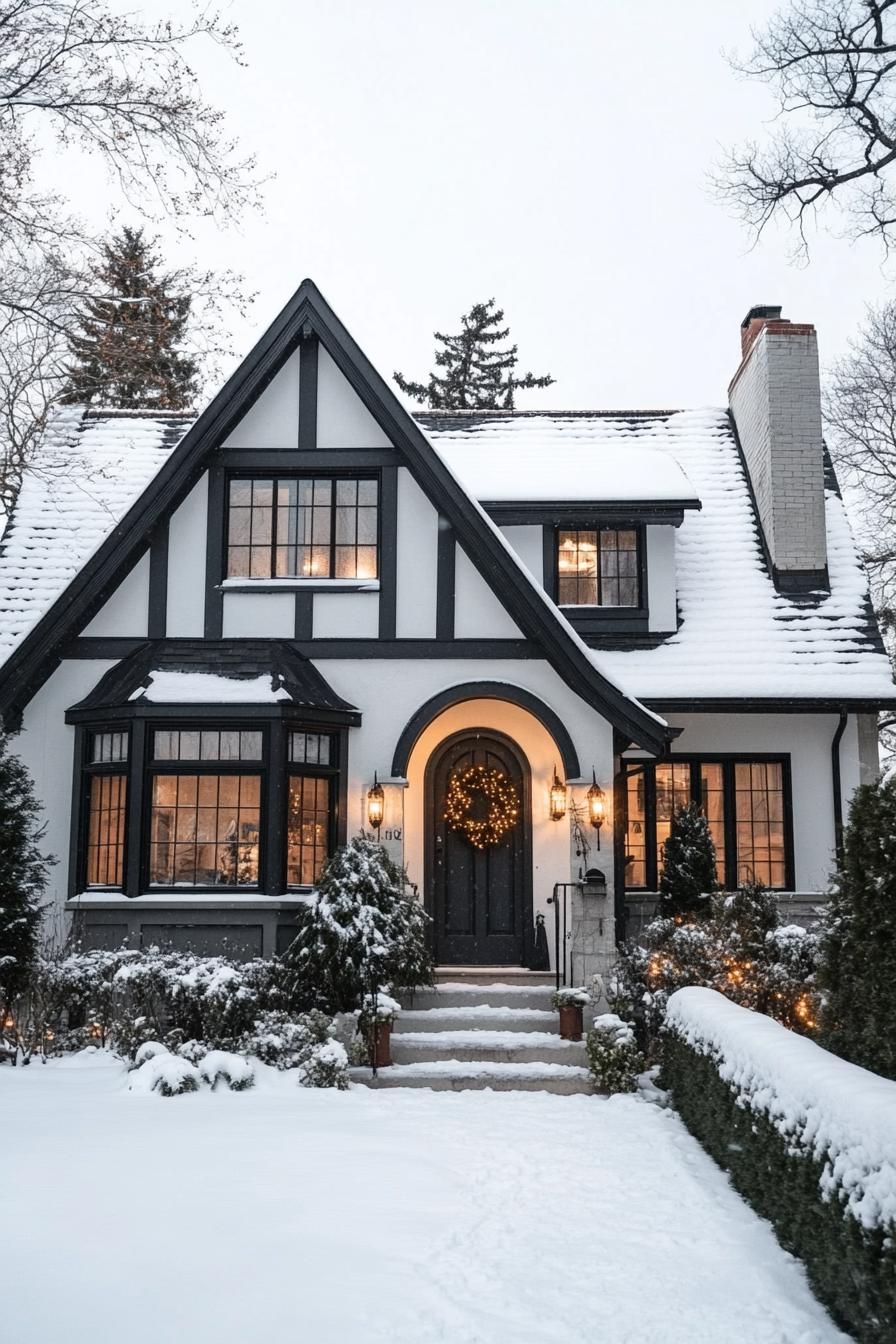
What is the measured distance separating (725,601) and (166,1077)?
9380 millimetres

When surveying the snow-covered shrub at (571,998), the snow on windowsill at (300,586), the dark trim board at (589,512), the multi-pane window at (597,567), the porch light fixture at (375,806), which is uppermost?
the dark trim board at (589,512)

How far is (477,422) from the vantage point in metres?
18.6

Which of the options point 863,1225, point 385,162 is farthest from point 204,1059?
point 385,162

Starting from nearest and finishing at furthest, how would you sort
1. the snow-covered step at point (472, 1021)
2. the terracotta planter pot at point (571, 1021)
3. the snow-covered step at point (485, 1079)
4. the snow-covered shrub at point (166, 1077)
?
the snow-covered shrub at point (166, 1077), the snow-covered step at point (485, 1079), the terracotta planter pot at point (571, 1021), the snow-covered step at point (472, 1021)

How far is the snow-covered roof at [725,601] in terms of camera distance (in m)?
14.7

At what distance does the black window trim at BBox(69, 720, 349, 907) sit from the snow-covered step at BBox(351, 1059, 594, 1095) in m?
2.46

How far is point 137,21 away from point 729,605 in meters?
9.71

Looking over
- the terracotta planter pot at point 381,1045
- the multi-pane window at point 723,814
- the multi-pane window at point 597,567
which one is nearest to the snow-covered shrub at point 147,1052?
the terracotta planter pot at point 381,1045

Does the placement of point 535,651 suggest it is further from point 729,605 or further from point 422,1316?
point 422,1316

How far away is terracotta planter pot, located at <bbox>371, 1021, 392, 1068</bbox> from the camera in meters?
11.2

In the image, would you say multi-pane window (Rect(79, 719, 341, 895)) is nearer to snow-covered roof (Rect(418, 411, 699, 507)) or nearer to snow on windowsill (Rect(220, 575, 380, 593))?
snow on windowsill (Rect(220, 575, 380, 593))

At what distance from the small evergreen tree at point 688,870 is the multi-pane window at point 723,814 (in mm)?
1045

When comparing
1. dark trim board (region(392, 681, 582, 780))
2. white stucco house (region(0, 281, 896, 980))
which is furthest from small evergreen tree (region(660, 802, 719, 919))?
dark trim board (region(392, 681, 582, 780))

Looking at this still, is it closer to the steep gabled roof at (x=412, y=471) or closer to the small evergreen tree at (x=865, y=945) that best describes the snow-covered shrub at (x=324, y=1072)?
the steep gabled roof at (x=412, y=471)
